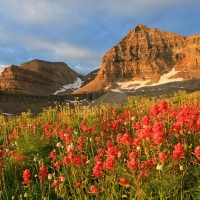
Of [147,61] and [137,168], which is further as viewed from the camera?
[147,61]

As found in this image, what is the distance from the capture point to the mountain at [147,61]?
→ 139m

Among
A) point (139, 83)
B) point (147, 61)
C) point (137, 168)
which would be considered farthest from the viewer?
point (147, 61)

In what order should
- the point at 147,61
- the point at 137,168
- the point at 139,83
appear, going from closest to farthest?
the point at 137,168
the point at 139,83
the point at 147,61

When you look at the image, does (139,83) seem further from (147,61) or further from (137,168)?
(137,168)

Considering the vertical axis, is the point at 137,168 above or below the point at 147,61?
below

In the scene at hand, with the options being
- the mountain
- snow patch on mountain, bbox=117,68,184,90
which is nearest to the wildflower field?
snow patch on mountain, bbox=117,68,184,90

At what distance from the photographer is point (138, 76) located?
145500mm

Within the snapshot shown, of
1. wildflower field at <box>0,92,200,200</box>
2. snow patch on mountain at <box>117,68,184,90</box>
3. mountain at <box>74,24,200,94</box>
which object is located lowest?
wildflower field at <box>0,92,200,200</box>

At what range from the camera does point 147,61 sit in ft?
481

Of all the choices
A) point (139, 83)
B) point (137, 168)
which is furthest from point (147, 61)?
point (137, 168)

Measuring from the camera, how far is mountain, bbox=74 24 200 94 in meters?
139

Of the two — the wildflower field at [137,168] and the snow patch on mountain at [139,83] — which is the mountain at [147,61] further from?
the wildflower field at [137,168]

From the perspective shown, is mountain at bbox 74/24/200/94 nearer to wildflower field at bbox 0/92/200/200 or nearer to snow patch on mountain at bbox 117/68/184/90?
snow patch on mountain at bbox 117/68/184/90

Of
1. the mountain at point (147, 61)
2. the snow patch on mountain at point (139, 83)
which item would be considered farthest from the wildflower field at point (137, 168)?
the mountain at point (147, 61)
